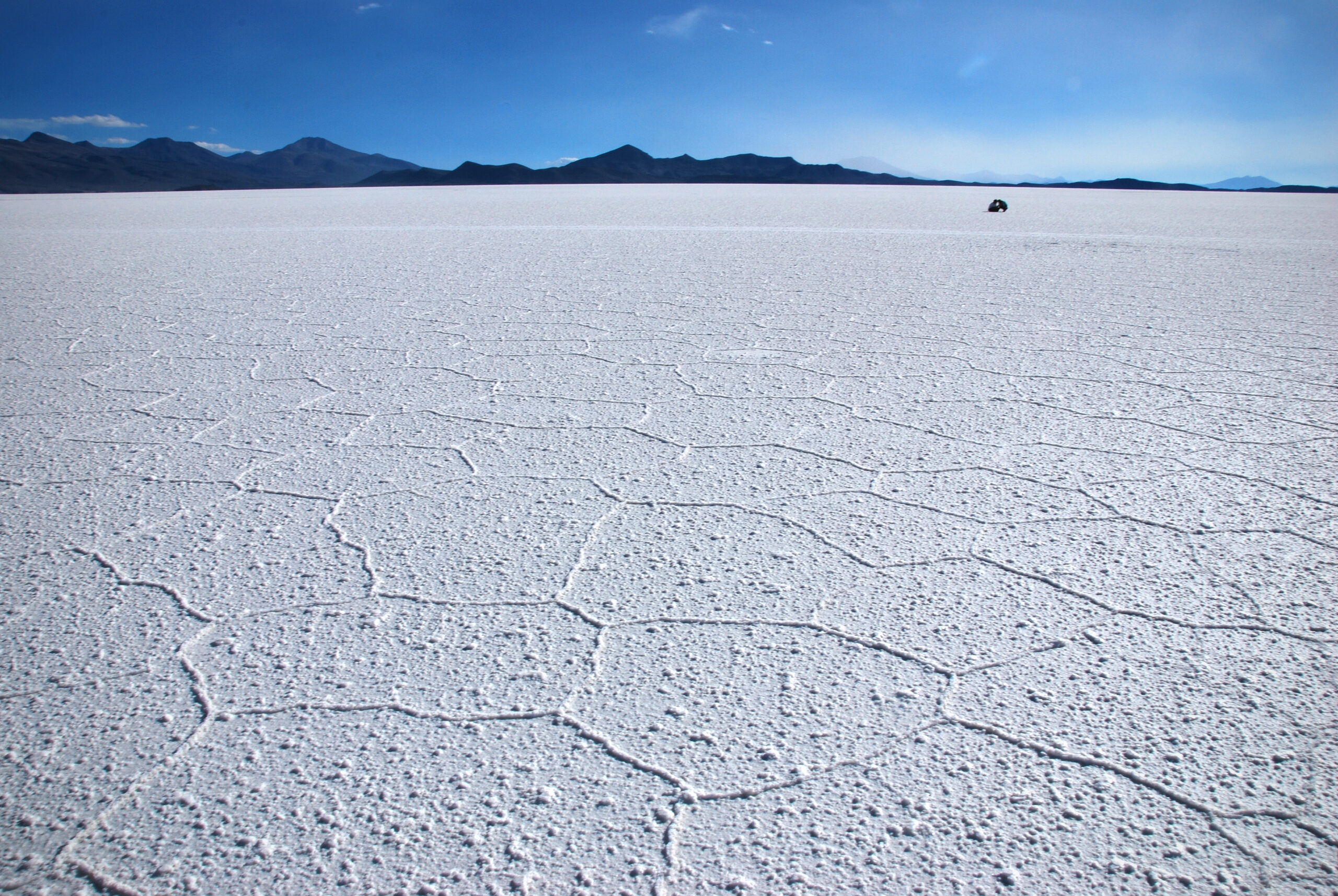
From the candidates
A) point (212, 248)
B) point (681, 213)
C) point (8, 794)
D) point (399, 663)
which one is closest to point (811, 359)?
point (399, 663)

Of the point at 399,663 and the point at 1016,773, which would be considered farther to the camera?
the point at 399,663

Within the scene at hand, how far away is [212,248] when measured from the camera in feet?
21.6

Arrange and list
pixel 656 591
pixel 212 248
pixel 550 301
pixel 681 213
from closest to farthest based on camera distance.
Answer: pixel 656 591 < pixel 550 301 < pixel 212 248 < pixel 681 213

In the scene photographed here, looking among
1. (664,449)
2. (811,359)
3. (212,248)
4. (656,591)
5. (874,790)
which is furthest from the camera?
(212,248)

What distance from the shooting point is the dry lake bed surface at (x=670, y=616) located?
0.85 m

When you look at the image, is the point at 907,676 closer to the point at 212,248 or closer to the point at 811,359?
the point at 811,359

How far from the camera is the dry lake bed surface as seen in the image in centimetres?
85

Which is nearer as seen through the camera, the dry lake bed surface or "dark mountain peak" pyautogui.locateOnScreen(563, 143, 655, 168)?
the dry lake bed surface

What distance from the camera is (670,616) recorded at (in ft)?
4.10

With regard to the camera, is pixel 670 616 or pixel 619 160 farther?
pixel 619 160

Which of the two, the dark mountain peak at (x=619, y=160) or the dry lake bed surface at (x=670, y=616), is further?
the dark mountain peak at (x=619, y=160)

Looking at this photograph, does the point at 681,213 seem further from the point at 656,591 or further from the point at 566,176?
the point at 566,176

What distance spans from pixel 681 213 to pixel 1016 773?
10.6 m

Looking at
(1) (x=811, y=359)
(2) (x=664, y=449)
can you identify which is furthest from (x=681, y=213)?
(2) (x=664, y=449)
